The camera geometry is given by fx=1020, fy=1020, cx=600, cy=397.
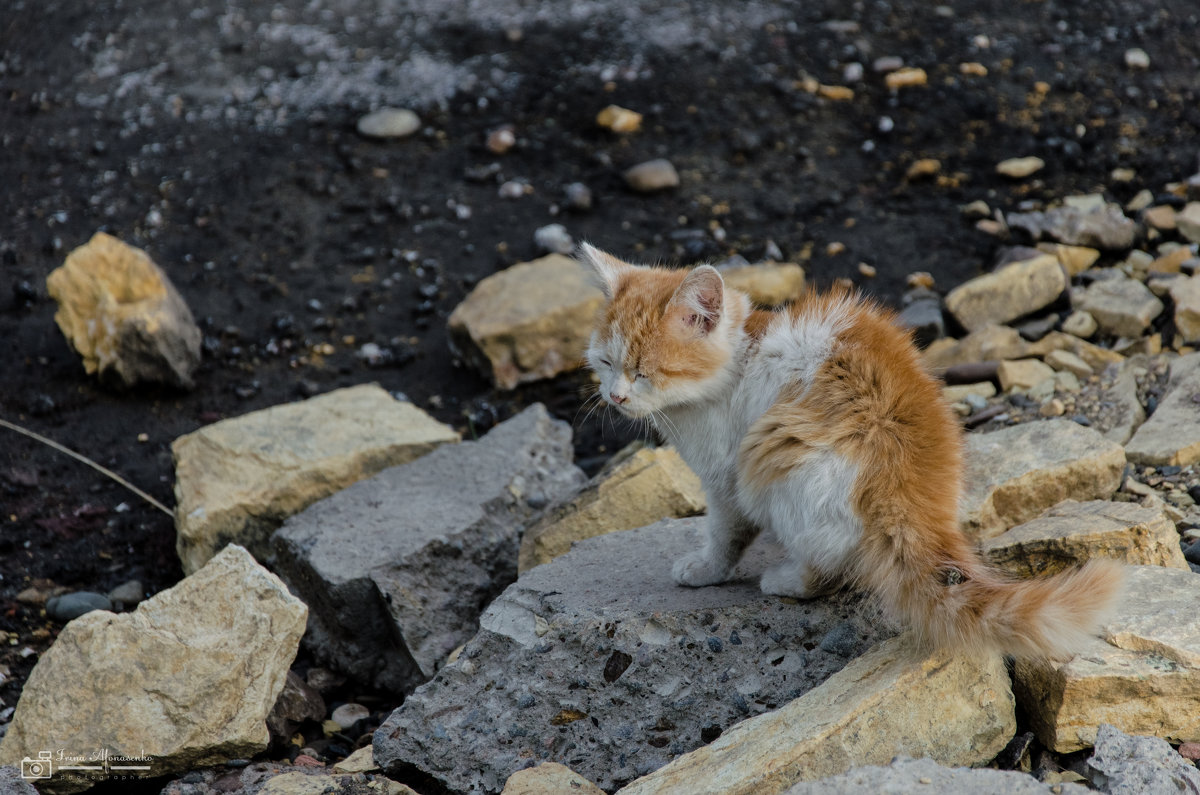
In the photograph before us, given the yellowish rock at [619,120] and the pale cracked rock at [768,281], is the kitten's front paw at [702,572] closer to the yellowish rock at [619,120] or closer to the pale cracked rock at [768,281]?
the pale cracked rock at [768,281]

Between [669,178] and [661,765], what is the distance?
5.20 m

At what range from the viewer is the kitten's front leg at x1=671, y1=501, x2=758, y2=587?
3.67 meters

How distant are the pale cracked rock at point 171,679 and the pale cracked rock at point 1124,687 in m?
2.57

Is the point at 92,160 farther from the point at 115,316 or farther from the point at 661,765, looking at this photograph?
the point at 661,765

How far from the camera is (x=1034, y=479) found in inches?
159

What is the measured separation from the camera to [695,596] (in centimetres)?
366

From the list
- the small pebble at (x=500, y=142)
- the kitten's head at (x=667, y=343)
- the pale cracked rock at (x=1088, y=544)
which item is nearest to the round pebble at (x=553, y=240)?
the small pebble at (x=500, y=142)

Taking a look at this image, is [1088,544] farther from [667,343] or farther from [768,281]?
[768,281]

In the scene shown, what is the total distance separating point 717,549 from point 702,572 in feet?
0.34

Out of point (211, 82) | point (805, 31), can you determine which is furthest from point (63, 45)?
point (805, 31)

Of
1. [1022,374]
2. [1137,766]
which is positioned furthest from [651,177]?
[1137,766]

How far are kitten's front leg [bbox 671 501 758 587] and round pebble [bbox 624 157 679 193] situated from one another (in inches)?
171

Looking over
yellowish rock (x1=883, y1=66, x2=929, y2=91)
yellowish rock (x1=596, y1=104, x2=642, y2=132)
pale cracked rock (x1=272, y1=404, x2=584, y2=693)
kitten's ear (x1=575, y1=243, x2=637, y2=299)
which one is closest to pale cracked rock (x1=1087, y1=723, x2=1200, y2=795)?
kitten's ear (x1=575, y1=243, x2=637, y2=299)

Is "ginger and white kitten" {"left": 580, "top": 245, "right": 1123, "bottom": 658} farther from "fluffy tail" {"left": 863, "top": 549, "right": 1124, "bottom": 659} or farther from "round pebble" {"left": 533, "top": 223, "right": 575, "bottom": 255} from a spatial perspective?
"round pebble" {"left": 533, "top": 223, "right": 575, "bottom": 255}
